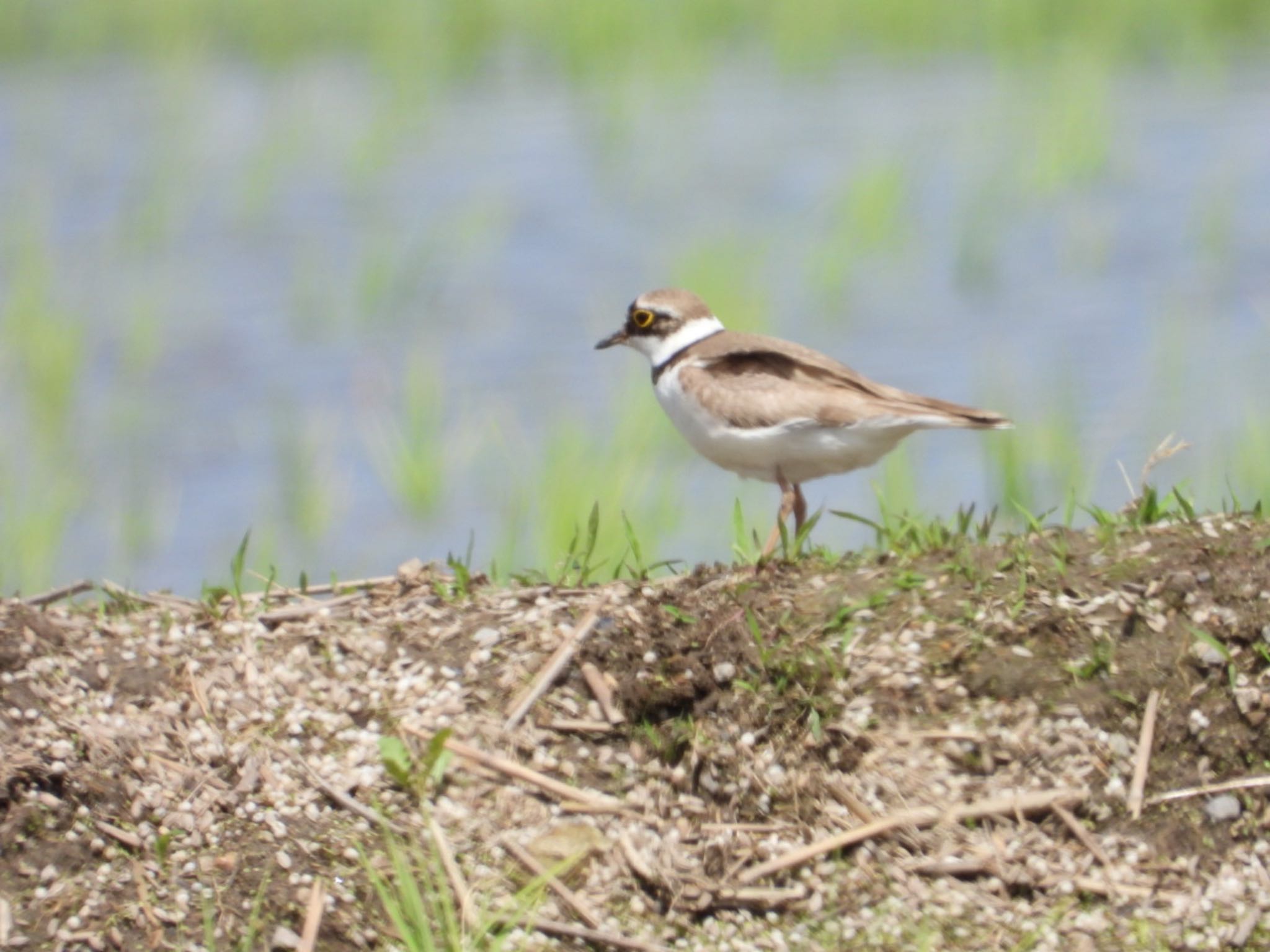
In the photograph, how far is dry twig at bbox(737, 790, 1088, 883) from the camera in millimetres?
3986

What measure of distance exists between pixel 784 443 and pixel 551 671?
1161 mm

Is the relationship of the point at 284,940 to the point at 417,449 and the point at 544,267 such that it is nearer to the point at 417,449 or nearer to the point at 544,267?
the point at 417,449

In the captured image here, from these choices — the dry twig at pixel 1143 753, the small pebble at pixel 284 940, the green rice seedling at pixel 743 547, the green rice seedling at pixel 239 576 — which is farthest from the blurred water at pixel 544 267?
the small pebble at pixel 284 940

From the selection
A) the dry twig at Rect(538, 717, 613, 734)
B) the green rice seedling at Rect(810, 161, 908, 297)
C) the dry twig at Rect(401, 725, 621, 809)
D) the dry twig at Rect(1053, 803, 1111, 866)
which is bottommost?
the dry twig at Rect(1053, 803, 1111, 866)

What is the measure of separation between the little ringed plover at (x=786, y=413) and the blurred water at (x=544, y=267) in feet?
5.45

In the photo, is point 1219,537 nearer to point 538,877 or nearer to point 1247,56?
point 538,877

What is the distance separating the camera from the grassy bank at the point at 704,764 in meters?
3.90

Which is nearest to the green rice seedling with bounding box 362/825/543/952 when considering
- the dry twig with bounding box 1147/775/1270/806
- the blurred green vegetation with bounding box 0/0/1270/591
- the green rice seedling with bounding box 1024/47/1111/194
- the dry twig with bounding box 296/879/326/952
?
the dry twig with bounding box 296/879/326/952

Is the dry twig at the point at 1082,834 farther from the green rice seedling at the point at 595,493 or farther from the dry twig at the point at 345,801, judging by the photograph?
the green rice seedling at the point at 595,493

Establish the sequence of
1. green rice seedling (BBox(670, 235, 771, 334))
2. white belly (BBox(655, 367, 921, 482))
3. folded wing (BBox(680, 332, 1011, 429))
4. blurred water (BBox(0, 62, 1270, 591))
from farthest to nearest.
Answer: green rice seedling (BBox(670, 235, 771, 334))
blurred water (BBox(0, 62, 1270, 591))
white belly (BBox(655, 367, 921, 482))
folded wing (BBox(680, 332, 1011, 429))

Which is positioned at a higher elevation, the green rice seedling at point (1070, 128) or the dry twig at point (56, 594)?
the green rice seedling at point (1070, 128)

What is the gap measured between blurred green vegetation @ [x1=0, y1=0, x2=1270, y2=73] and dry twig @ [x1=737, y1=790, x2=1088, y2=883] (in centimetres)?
1119

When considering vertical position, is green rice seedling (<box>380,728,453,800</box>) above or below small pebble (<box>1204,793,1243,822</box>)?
above

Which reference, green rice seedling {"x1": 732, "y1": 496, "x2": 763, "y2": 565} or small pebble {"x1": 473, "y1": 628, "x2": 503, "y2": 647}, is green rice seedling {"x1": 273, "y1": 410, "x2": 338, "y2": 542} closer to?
green rice seedling {"x1": 732, "y1": 496, "x2": 763, "y2": 565}
